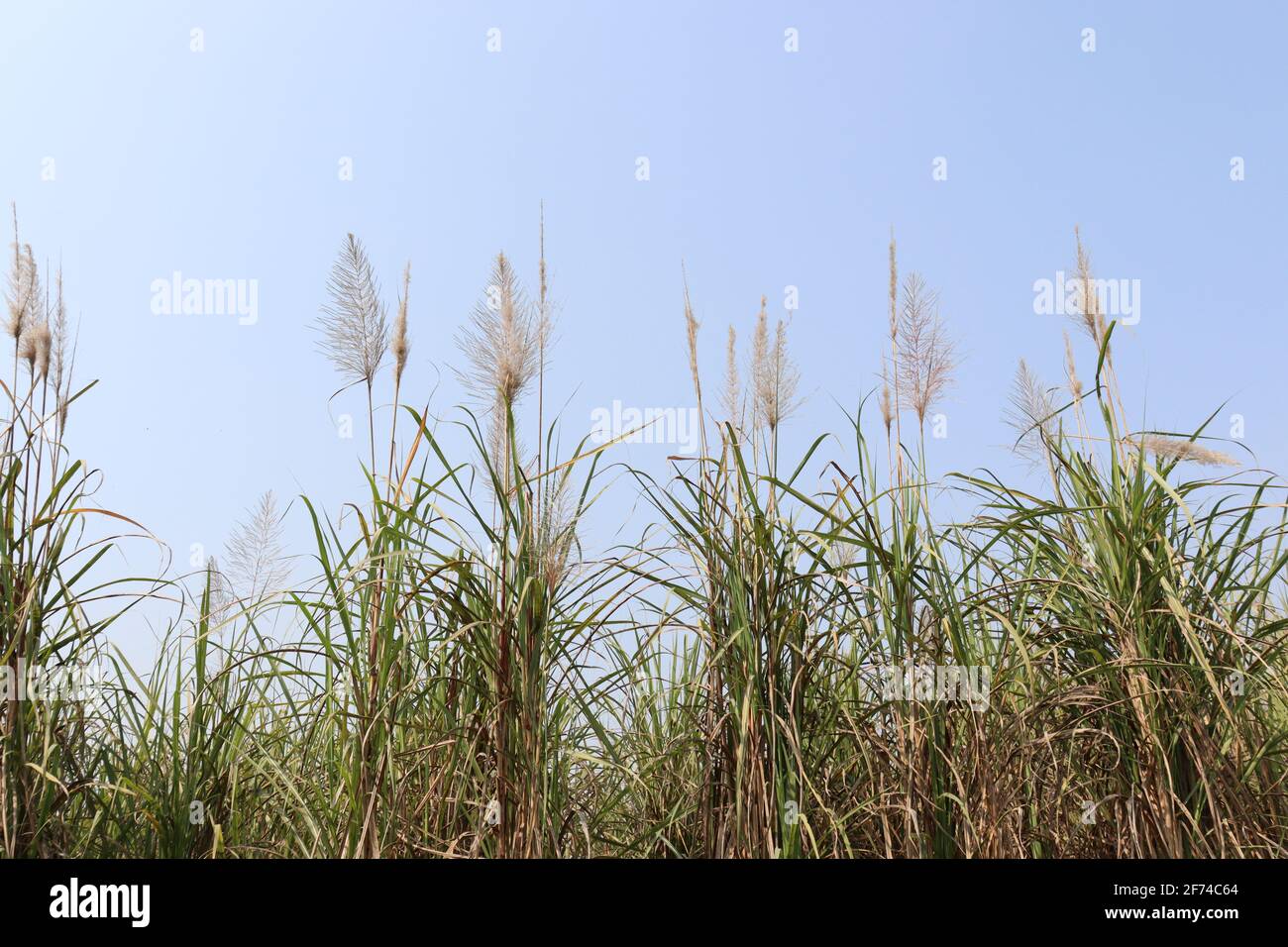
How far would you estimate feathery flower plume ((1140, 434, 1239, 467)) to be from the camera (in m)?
2.29

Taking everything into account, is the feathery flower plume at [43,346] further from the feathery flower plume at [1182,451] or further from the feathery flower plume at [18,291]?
the feathery flower plume at [1182,451]

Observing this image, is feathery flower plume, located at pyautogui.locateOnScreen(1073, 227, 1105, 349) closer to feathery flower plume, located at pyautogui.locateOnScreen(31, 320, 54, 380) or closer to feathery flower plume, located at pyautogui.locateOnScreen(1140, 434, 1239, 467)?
feathery flower plume, located at pyautogui.locateOnScreen(1140, 434, 1239, 467)

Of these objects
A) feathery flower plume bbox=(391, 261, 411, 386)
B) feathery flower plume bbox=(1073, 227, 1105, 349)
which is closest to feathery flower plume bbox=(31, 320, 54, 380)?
feathery flower plume bbox=(391, 261, 411, 386)

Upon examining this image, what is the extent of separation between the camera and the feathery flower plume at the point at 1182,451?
2.29 meters

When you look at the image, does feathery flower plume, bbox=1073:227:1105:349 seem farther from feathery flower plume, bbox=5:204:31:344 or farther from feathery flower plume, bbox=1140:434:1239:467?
feathery flower plume, bbox=5:204:31:344

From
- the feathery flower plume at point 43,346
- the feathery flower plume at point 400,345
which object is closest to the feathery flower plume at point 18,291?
the feathery flower plume at point 43,346

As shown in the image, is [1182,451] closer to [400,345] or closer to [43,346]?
[400,345]

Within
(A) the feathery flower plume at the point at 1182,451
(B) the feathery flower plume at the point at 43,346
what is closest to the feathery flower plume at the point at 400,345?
(B) the feathery flower plume at the point at 43,346

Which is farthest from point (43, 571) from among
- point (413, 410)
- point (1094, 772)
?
point (1094, 772)

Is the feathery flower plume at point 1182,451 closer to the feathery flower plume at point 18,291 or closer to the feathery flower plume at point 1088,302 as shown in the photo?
the feathery flower plume at point 1088,302

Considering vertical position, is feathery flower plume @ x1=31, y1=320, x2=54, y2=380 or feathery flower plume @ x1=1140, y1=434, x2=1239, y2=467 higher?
feathery flower plume @ x1=31, y1=320, x2=54, y2=380

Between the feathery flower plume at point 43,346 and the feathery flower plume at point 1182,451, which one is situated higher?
the feathery flower plume at point 43,346

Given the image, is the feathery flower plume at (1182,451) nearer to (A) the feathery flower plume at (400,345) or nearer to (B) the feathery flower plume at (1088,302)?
(B) the feathery flower plume at (1088,302)
